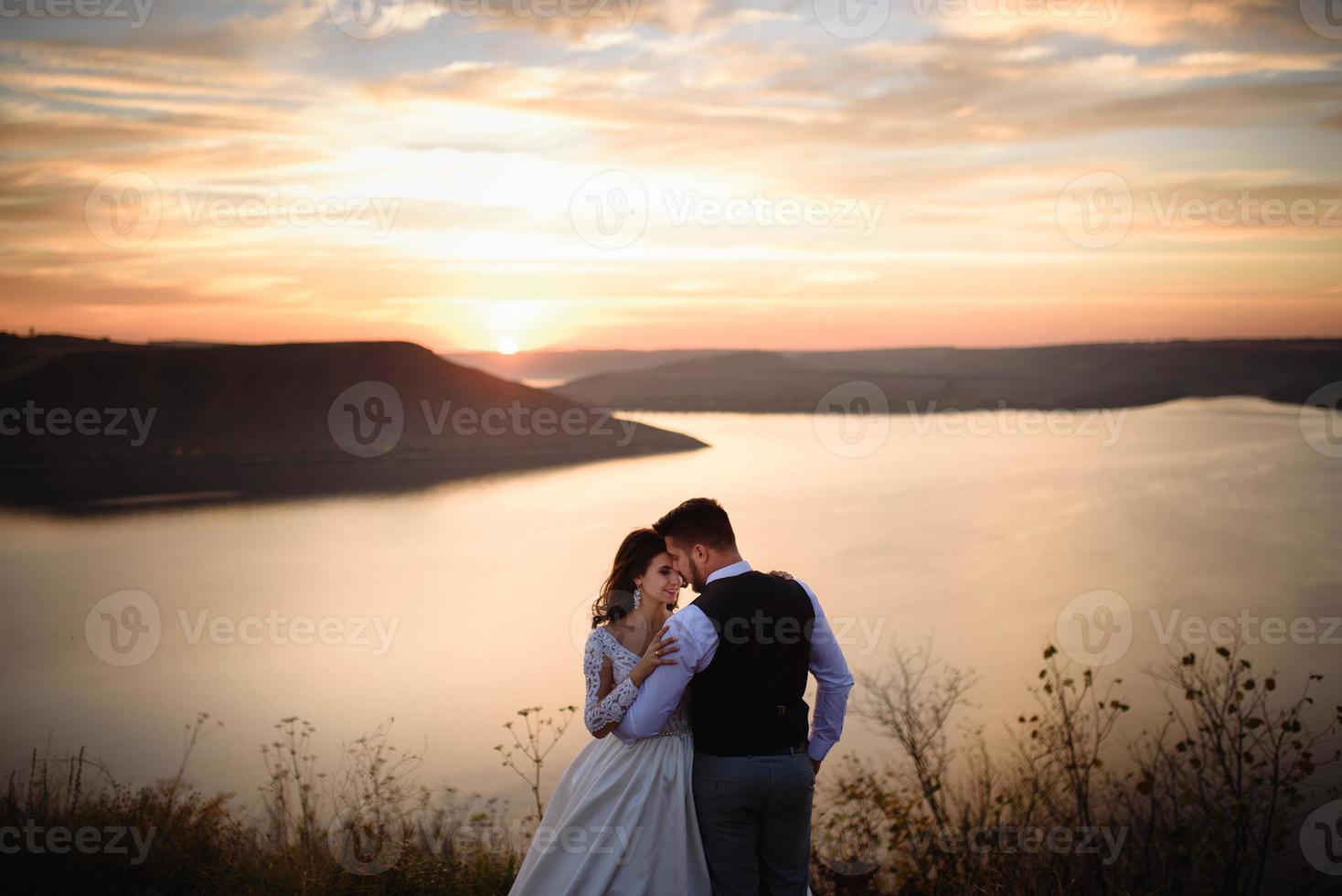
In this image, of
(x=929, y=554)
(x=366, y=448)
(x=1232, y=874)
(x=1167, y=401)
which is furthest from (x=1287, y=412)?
(x=1232, y=874)

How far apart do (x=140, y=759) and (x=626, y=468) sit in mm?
39572

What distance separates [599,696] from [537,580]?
75.9 feet

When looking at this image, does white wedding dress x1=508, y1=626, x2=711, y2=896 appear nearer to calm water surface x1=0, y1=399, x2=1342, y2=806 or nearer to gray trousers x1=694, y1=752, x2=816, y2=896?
gray trousers x1=694, y1=752, x2=816, y2=896

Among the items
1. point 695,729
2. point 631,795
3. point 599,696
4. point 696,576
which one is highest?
point 696,576

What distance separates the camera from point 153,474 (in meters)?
46.0

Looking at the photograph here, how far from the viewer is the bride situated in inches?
137

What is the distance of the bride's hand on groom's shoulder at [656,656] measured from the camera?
127 inches

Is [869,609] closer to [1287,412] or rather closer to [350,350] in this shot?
[350,350]

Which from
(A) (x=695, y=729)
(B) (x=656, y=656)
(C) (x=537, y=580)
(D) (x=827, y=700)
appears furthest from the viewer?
(C) (x=537, y=580)

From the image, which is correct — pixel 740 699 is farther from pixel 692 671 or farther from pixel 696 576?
pixel 696 576

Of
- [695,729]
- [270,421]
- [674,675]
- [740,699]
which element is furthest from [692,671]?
[270,421]

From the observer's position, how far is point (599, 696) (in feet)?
11.3

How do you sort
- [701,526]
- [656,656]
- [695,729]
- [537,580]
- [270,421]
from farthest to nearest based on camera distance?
[270,421], [537,580], [695,729], [701,526], [656,656]

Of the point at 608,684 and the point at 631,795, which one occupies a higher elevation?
the point at 608,684
